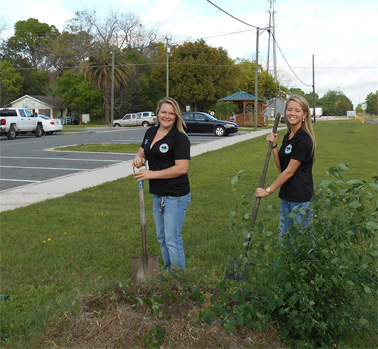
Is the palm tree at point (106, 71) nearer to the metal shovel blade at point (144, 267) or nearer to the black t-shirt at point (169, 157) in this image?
the black t-shirt at point (169, 157)

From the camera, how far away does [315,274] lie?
3.24m

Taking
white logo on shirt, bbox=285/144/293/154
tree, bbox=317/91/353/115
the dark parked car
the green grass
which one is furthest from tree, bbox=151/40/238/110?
tree, bbox=317/91/353/115

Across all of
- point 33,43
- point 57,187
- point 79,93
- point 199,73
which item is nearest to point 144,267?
point 57,187

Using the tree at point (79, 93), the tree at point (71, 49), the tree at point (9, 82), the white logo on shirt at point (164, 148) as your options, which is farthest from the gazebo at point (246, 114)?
the white logo on shirt at point (164, 148)

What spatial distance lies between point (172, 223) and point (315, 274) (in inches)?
58.4

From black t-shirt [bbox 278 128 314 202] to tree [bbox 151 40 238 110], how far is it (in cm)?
5279

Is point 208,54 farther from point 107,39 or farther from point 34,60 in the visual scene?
point 34,60

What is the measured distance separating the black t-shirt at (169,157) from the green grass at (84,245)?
71 centimetres

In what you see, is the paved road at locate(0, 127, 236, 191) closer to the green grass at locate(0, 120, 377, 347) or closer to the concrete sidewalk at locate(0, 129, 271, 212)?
the concrete sidewalk at locate(0, 129, 271, 212)

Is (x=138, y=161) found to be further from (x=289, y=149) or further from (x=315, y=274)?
(x=315, y=274)

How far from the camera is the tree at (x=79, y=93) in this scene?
196 feet

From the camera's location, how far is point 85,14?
67500 mm

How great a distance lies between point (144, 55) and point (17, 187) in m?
63.9

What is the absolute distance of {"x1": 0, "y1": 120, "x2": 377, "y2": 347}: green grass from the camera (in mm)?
3930
